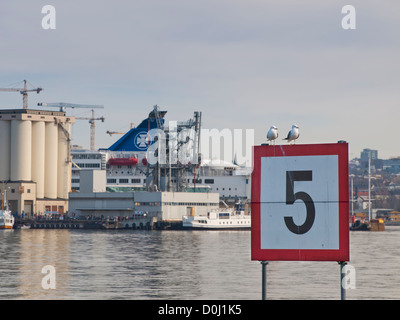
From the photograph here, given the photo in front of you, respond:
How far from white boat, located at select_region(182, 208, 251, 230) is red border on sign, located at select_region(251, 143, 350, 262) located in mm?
150916

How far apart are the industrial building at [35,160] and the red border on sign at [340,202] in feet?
551

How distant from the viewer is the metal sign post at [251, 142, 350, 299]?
11.0m

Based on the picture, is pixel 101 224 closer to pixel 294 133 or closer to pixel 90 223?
pixel 90 223

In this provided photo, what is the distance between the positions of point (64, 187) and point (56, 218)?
56.4 feet

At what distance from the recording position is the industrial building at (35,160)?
6909 inches

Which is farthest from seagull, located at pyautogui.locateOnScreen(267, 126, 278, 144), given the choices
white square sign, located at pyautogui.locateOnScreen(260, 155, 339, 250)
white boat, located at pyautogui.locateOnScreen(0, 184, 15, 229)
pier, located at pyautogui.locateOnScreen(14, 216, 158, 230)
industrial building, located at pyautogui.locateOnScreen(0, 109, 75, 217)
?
industrial building, located at pyautogui.locateOnScreen(0, 109, 75, 217)

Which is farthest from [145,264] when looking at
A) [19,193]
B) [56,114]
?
[56,114]

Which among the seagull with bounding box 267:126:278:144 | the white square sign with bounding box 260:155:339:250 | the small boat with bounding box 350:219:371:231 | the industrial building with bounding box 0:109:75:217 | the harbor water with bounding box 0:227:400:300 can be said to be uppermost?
the industrial building with bounding box 0:109:75:217

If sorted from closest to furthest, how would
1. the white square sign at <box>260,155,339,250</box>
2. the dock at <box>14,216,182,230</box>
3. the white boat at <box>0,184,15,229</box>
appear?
the white square sign at <box>260,155,339,250</box> → the white boat at <box>0,184,15,229</box> → the dock at <box>14,216,182,230</box>

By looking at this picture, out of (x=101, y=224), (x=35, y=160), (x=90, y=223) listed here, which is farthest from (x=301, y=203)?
(x=35, y=160)

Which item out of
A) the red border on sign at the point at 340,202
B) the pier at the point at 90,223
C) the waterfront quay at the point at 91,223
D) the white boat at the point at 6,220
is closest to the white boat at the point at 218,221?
the pier at the point at 90,223

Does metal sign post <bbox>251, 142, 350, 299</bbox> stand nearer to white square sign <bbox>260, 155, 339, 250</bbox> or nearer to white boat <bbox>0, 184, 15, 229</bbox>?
white square sign <bbox>260, 155, 339, 250</bbox>

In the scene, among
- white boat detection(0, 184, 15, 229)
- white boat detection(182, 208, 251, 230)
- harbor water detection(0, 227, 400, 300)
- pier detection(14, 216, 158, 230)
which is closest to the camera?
harbor water detection(0, 227, 400, 300)
